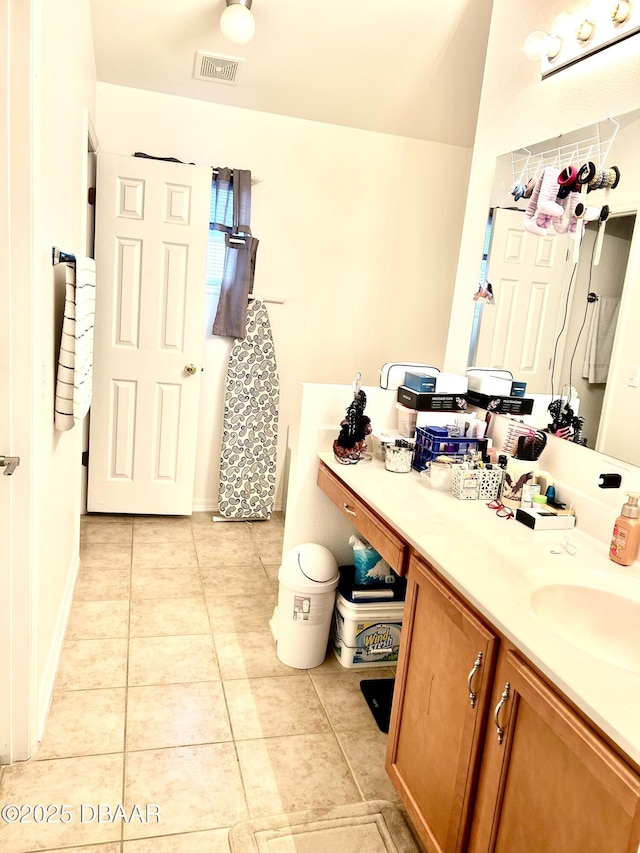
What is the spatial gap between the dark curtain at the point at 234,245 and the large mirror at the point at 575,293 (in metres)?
1.58

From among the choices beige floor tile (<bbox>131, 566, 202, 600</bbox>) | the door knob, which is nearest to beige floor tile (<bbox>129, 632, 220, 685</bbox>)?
beige floor tile (<bbox>131, 566, 202, 600</bbox>)

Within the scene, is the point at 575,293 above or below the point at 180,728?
above

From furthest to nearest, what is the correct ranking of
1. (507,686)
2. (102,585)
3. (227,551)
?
(227,551) < (102,585) < (507,686)

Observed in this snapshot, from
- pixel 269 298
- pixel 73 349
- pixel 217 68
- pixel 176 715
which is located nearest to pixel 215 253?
pixel 269 298

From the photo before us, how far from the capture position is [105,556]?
3328 millimetres

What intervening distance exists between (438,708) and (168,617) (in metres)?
1.58

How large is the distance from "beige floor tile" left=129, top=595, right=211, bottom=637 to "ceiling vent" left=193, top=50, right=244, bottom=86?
2.71 meters

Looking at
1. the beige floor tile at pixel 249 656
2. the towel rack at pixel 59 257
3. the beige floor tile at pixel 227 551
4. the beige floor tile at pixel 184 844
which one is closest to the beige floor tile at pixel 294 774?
the beige floor tile at pixel 184 844

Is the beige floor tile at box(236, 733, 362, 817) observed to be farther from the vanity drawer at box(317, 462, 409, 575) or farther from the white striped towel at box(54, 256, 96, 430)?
the white striped towel at box(54, 256, 96, 430)

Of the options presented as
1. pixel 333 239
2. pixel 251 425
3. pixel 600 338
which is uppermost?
pixel 333 239

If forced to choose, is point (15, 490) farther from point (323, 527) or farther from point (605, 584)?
point (605, 584)

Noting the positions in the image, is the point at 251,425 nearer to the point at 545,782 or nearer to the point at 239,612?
the point at 239,612

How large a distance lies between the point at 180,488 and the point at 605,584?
282cm

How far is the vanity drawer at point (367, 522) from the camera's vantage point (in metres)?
1.79
